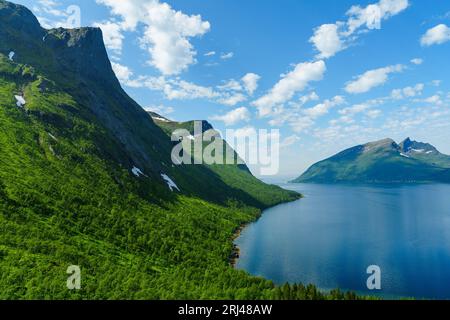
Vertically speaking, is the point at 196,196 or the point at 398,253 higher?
the point at 196,196


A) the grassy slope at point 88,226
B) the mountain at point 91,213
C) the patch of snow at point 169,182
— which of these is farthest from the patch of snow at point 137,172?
the patch of snow at point 169,182

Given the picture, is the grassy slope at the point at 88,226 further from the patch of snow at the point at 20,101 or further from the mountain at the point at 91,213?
the patch of snow at the point at 20,101

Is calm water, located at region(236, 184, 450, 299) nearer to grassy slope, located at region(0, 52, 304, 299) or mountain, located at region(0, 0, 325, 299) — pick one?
mountain, located at region(0, 0, 325, 299)

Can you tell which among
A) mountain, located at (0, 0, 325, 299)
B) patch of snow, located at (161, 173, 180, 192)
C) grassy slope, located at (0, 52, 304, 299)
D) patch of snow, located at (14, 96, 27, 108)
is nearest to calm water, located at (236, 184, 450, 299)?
mountain, located at (0, 0, 325, 299)

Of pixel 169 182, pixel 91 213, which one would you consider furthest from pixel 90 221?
pixel 169 182
